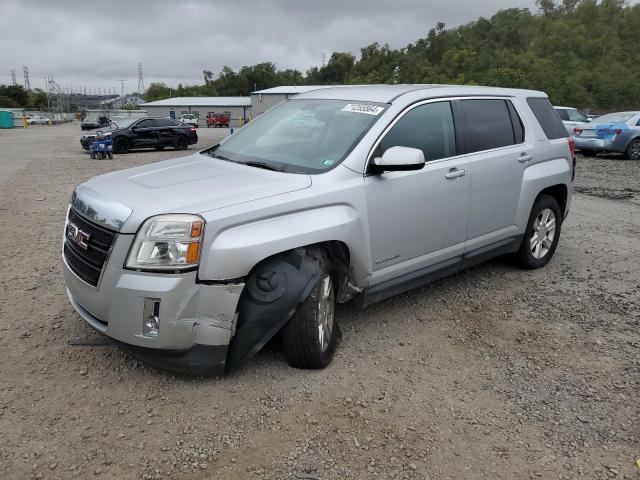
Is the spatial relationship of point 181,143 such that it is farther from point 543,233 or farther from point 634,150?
point 543,233

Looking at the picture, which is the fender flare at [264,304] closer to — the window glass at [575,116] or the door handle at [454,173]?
the door handle at [454,173]

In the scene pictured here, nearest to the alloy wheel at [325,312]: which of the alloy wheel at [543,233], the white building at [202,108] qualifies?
the alloy wheel at [543,233]

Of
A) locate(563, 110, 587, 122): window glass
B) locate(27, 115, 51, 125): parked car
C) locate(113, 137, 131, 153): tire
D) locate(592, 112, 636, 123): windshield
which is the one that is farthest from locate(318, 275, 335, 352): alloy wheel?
locate(27, 115, 51, 125): parked car

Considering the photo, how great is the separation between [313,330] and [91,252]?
137 centimetres

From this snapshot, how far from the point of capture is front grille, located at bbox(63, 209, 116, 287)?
2929 mm

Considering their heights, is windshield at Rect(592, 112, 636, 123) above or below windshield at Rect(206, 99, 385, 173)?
below

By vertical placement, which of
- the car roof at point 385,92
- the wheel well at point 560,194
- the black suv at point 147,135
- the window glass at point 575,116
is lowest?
the black suv at point 147,135

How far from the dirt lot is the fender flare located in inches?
11.6

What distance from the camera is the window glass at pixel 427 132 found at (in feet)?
12.3

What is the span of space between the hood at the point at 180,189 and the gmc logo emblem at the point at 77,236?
16 cm

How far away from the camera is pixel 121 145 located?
20.0 metres

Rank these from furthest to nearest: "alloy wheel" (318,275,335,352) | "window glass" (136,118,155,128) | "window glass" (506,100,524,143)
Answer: "window glass" (136,118,155,128)
"window glass" (506,100,524,143)
"alloy wheel" (318,275,335,352)

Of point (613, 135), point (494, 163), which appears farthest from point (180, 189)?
point (613, 135)

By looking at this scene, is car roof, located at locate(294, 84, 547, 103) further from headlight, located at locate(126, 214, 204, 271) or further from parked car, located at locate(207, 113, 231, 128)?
parked car, located at locate(207, 113, 231, 128)
